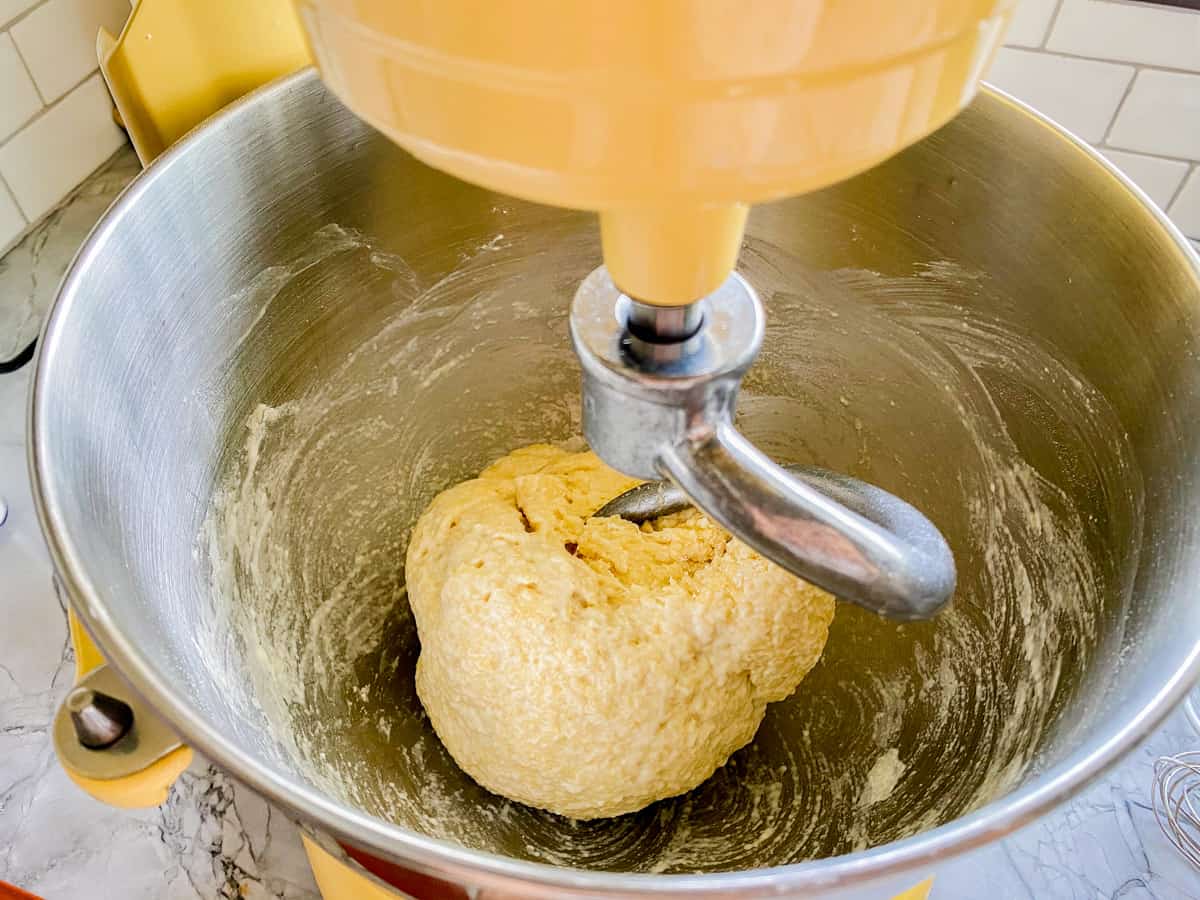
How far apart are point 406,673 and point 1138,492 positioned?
2.01 feet

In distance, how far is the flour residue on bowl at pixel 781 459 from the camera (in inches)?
26.0

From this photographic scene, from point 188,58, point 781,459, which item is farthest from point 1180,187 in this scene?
point 188,58

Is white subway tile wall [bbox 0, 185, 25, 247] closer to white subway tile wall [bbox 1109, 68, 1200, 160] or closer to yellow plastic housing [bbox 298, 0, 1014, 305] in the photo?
yellow plastic housing [bbox 298, 0, 1014, 305]

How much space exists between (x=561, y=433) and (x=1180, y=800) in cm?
68

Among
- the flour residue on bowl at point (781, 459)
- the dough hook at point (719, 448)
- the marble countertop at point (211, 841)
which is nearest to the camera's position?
the dough hook at point (719, 448)

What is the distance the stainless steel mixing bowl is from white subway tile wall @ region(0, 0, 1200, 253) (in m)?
0.49

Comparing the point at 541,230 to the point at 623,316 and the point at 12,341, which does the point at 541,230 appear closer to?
the point at 623,316

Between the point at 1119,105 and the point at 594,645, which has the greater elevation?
the point at 1119,105

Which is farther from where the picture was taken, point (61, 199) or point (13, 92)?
point (61, 199)

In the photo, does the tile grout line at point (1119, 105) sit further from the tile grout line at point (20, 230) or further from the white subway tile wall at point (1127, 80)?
the tile grout line at point (20, 230)

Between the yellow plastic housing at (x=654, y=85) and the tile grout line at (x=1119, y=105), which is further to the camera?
the tile grout line at (x=1119, y=105)

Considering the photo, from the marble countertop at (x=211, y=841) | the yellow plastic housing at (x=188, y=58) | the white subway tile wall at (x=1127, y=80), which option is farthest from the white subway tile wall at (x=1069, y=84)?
the yellow plastic housing at (x=188, y=58)

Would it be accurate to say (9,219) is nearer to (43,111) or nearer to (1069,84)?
(43,111)

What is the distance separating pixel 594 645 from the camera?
29.1 inches
